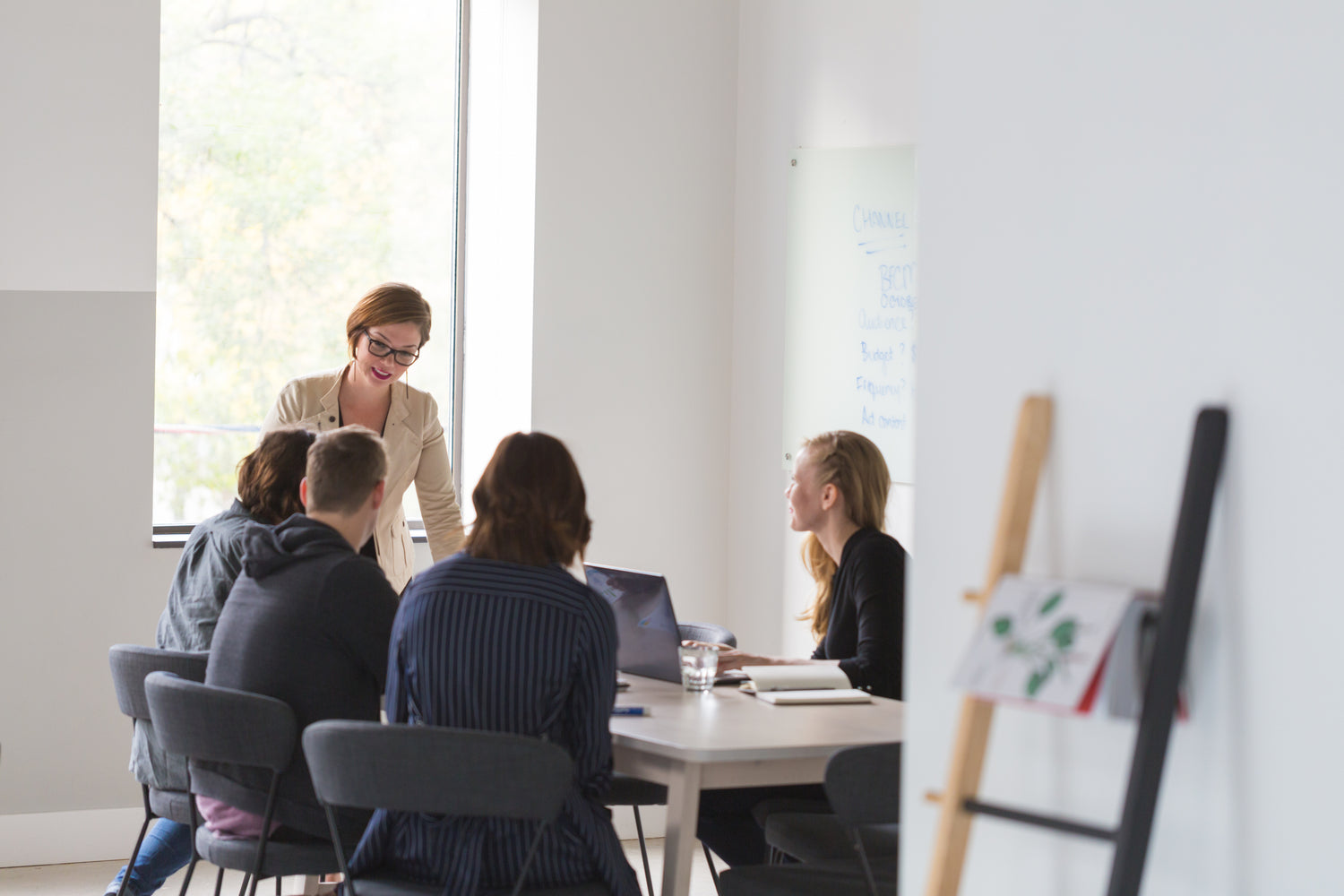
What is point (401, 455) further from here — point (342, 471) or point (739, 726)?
point (739, 726)

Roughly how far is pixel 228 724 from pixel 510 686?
0.60 m

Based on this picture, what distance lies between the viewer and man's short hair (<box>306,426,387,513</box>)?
2.74 meters

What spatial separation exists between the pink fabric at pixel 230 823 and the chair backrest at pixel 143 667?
26 centimetres

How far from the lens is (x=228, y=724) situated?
2541 mm

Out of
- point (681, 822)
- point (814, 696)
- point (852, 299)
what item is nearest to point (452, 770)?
point (681, 822)

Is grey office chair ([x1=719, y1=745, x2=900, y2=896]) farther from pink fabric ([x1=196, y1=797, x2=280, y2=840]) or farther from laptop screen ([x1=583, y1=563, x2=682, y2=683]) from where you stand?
pink fabric ([x1=196, y1=797, x2=280, y2=840])

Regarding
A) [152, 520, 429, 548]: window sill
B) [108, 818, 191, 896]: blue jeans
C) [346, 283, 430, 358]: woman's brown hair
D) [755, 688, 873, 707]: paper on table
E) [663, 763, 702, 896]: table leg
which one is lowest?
[108, 818, 191, 896]: blue jeans

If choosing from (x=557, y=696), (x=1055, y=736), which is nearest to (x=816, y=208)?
(x=557, y=696)

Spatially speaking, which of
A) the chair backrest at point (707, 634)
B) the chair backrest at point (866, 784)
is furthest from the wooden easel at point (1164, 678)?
the chair backrest at point (707, 634)

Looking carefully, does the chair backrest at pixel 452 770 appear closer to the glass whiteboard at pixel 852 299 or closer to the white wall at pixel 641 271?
the glass whiteboard at pixel 852 299

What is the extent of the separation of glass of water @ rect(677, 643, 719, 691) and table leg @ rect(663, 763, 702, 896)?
0.54 metres

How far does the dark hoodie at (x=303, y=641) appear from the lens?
Result: 262 centimetres

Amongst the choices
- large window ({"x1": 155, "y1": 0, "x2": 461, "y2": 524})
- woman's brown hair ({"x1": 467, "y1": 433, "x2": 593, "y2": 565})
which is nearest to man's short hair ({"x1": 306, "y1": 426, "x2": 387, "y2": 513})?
woman's brown hair ({"x1": 467, "y1": 433, "x2": 593, "y2": 565})

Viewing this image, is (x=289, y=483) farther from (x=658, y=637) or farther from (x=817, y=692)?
(x=817, y=692)
